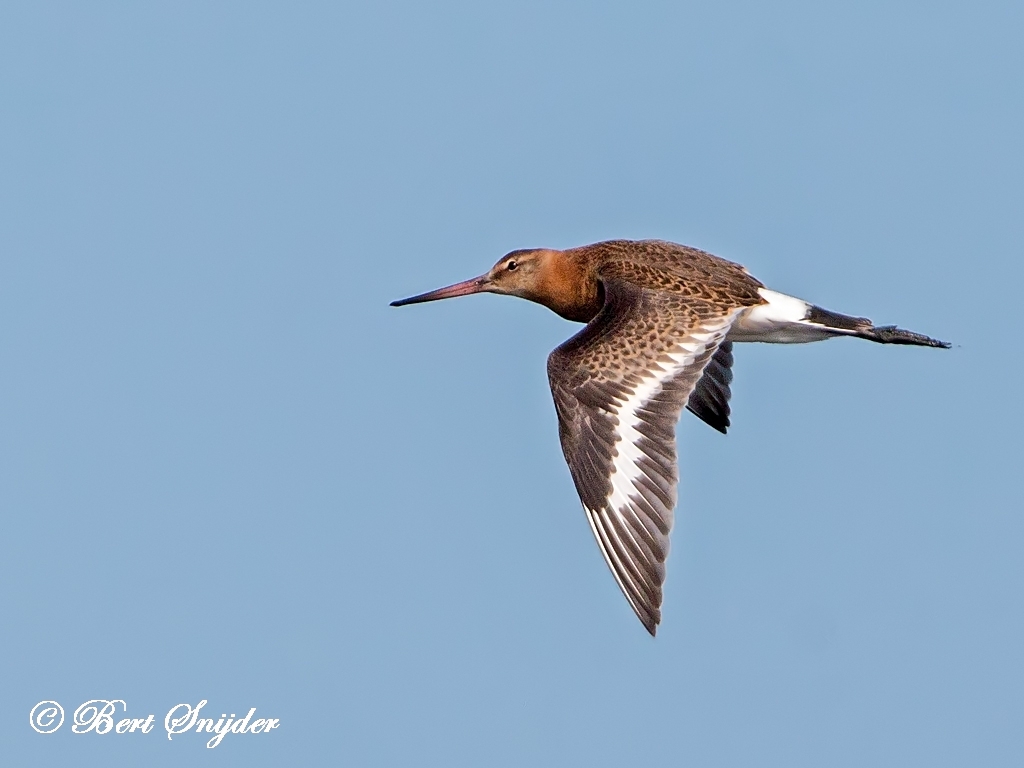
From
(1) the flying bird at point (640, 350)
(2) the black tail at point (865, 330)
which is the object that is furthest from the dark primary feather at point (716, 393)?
(2) the black tail at point (865, 330)

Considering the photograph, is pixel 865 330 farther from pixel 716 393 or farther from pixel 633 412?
pixel 633 412

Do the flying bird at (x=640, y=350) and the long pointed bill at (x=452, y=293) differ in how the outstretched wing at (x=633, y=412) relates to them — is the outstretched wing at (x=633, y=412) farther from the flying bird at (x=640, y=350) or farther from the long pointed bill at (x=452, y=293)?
the long pointed bill at (x=452, y=293)

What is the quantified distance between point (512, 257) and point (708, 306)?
199 cm

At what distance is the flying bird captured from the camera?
10016 millimetres

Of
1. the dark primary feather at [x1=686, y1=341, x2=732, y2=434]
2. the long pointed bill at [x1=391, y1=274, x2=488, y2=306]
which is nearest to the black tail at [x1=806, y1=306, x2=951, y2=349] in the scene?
the dark primary feather at [x1=686, y1=341, x2=732, y2=434]

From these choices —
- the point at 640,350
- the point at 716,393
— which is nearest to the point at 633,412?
the point at 640,350

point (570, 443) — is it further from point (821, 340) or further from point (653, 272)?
point (821, 340)

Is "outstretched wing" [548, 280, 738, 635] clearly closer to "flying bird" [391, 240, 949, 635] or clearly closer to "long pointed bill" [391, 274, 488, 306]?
"flying bird" [391, 240, 949, 635]

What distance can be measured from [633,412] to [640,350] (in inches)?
20.7

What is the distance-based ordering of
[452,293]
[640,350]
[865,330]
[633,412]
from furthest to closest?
1. [452,293]
2. [865,330]
3. [640,350]
4. [633,412]

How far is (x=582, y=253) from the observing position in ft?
40.6

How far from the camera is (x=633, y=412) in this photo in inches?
410

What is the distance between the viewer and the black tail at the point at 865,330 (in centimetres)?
1170

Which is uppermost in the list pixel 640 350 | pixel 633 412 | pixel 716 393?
pixel 640 350
